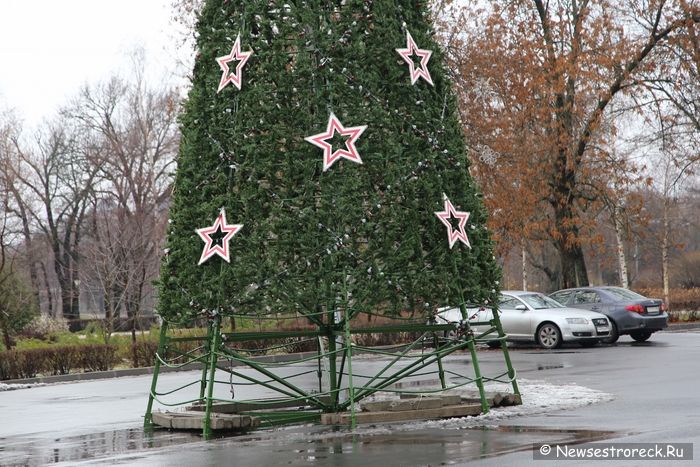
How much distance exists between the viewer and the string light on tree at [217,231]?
11125 millimetres

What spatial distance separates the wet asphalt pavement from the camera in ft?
29.2

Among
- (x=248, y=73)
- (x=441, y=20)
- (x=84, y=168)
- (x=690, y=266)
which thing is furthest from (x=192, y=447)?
(x=690, y=266)

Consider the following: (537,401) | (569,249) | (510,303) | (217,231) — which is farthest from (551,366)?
(569,249)

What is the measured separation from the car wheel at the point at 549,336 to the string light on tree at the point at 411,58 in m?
15.2

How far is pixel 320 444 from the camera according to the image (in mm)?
9875

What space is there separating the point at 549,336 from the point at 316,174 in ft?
52.6

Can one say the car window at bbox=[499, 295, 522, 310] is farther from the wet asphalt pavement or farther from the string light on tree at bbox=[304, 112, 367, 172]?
the string light on tree at bbox=[304, 112, 367, 172]

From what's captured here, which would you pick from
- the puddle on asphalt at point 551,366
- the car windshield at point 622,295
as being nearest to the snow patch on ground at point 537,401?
the puddle on asphalt at point 551,366

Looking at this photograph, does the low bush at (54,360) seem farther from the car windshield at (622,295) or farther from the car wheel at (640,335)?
the car wheel at (640,335)

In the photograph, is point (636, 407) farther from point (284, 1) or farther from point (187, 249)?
point (284, 1)

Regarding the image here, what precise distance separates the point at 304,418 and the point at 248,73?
13.8 feet

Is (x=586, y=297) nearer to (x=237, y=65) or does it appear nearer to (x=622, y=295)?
(x=622, y=295)

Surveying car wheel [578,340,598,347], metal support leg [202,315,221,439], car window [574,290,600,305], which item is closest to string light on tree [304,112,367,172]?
metal support leg [202,315,221,439]

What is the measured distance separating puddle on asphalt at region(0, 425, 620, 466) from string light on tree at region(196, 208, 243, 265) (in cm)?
204
